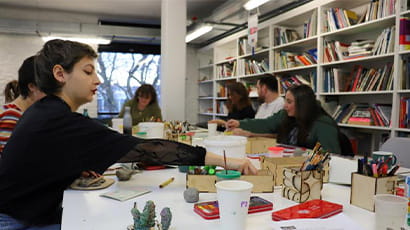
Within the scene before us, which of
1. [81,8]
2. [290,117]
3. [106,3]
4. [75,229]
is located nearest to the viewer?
[75,229]

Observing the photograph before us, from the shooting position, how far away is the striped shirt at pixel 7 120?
1835 mm

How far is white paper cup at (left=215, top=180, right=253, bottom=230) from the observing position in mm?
763

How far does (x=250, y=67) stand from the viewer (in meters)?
5.16

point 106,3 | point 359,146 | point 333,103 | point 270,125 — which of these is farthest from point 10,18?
point 359,146

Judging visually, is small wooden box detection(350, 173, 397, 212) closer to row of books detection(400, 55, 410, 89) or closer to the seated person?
row of books detection(400, 55, 410, 89)

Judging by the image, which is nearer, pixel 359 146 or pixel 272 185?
pixel 272 185

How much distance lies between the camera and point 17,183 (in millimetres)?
1104

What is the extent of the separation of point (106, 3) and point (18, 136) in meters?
4.79

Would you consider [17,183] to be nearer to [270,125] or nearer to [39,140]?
[39,140]

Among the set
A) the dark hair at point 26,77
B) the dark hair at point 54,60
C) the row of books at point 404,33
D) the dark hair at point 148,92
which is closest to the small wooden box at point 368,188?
the dark hair at point 54,60

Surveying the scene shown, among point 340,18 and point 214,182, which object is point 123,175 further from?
point 340,18

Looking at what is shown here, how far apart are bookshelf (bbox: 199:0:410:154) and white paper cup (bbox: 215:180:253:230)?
2.55 meters

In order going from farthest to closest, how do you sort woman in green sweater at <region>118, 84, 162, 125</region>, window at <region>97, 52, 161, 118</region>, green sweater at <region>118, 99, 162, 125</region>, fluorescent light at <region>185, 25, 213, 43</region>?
window at <region>97, 52, 161, 118</region>, fluorescent light at <region>185, 25, 213, 43</region>, woman in green sweater at <region>118, 84, 162, 125</region>, green sweater at <region>118, 99, 162, 125</region>

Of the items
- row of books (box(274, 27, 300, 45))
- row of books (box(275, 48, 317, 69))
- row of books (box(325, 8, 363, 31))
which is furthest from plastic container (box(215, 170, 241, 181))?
row of books (box(274, 27, 300, 45))
